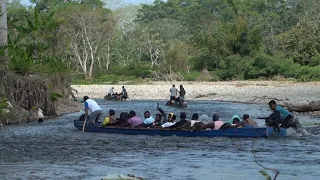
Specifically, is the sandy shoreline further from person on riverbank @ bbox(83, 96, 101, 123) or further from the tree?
person on riverbank @ bbox(83, 96, 101, 123)

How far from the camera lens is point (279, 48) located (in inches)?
2574

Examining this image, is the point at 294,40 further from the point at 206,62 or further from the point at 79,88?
the point at 79,88

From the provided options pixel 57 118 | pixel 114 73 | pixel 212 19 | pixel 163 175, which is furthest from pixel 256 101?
pixel 212 19

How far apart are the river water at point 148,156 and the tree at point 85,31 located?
4423 centimetres

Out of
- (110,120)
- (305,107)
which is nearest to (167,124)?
(110,120)

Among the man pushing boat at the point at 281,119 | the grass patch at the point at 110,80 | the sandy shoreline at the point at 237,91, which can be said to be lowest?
the man pushing boat at the point at 281,119

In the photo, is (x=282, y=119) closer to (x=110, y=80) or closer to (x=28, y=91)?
(x=28, y=91)

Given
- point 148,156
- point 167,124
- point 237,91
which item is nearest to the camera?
point 148,156

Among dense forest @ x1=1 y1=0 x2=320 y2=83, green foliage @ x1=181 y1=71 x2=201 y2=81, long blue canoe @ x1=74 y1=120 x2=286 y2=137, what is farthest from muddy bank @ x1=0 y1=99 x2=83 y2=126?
green foliage @ x1=181 y1=71 x2=201 y2=81

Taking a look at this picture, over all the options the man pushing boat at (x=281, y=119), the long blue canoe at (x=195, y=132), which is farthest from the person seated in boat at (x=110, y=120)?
the man pushing boat at (x=281, y=119)

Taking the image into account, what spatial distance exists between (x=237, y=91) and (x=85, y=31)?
79.1 feet

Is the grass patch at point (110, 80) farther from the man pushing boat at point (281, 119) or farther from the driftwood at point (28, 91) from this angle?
the man pushing boat at point (281, 119)

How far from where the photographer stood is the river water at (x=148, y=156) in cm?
1553

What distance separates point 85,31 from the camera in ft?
226
